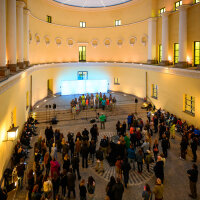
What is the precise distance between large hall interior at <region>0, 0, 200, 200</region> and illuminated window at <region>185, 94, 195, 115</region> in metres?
0.08

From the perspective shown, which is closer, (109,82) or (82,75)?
(82,75)

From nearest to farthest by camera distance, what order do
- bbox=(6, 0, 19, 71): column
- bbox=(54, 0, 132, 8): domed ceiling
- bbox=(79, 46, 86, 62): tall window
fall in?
bbox=(6, 0, 19, 71): column, bbox=(54, 0, 132, 8): domed ceiling, bbox=(79, 46, 86, 62): tall window

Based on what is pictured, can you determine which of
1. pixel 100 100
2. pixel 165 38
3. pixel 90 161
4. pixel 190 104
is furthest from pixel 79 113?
pixel 165 38

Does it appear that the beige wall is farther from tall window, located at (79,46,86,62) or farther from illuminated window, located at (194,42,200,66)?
illuminated window, located at (194,42,200,66)

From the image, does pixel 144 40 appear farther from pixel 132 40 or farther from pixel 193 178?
pixel 193 178

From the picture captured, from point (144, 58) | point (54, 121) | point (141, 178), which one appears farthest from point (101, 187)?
point (144, 58)

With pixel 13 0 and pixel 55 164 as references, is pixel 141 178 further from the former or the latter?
pixel 13 0

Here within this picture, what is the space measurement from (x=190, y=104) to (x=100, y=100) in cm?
875

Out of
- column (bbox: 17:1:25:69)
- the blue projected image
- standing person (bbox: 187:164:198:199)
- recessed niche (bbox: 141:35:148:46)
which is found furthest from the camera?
the blue projected image

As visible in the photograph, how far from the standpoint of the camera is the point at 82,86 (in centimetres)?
2794

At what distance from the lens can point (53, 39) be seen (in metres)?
26.7

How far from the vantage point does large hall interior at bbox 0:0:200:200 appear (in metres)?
8.99

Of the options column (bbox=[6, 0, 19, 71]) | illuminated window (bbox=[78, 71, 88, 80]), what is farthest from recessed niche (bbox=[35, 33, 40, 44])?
column (bbox=[6, 0, 19, 71])

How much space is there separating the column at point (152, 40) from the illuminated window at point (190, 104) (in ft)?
23.3
